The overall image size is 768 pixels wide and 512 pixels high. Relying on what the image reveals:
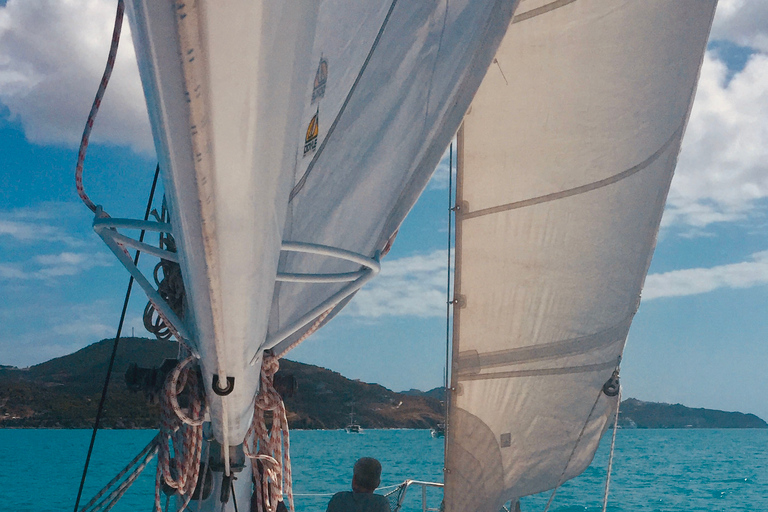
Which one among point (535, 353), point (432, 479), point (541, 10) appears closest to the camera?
point (541, 10)

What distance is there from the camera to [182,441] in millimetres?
2336

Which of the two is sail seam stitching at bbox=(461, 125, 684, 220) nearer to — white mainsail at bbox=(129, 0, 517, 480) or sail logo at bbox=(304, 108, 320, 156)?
white mainsail at bbox=(129, 0, 517, 480)

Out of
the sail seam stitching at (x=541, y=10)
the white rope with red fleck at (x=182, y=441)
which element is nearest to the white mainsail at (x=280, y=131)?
the white rope with red fleck at (x=182, y=441)

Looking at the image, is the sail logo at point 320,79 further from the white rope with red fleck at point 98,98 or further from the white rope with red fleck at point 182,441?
the white rope with red fleck at point 182,441

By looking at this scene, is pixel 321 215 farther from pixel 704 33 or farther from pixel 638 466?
pixel 638 466

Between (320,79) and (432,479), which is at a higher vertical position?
(320,79)

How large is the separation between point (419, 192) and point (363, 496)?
123 cm

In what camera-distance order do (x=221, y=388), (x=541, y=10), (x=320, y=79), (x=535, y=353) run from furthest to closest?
(x=535, y=353)
(x=541, y=10)
(x=320, y=79)
(x=221, y=388)

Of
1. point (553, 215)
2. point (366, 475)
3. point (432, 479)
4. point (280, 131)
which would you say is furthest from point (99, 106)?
point (432, 479)

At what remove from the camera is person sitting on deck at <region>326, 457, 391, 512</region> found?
285cm

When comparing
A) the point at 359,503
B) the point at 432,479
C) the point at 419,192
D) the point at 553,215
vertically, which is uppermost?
the point at 553,215

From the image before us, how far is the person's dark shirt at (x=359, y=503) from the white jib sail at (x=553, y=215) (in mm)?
2768

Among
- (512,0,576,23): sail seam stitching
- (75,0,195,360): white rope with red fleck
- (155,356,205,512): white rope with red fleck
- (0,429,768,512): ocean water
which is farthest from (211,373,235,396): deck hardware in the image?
(0,429,768,512): ocean water

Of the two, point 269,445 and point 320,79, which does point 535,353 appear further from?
point 320,79
